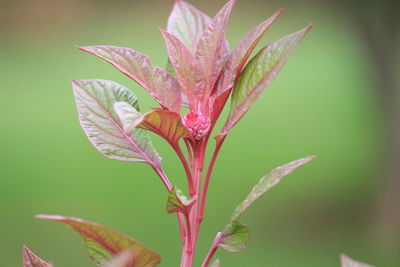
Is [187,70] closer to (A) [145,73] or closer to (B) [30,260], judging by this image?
(A) [145,73]

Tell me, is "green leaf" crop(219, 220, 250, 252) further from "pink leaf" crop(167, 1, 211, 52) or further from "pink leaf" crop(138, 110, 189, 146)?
"pink leaf" crop(167, 1, 211, 52)

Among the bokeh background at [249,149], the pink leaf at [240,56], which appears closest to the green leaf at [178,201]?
the pink leaf at [240,56]

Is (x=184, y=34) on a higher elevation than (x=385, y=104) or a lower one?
lower

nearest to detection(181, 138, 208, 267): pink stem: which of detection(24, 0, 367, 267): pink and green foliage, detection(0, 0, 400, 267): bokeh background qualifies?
detection(24, 0, 367, 267): pink and green foliage

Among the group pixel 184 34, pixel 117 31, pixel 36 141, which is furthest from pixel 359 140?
pixel 184 34

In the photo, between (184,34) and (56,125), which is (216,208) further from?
(184,34)

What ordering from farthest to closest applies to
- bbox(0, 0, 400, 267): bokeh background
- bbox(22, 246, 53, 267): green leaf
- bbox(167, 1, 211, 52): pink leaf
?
bbox(0, 0, 400, 267): bokeh background, bbox(167, 1, 211, 52): pink leaf, bbox(22, 246, 53, 267): green leaf
